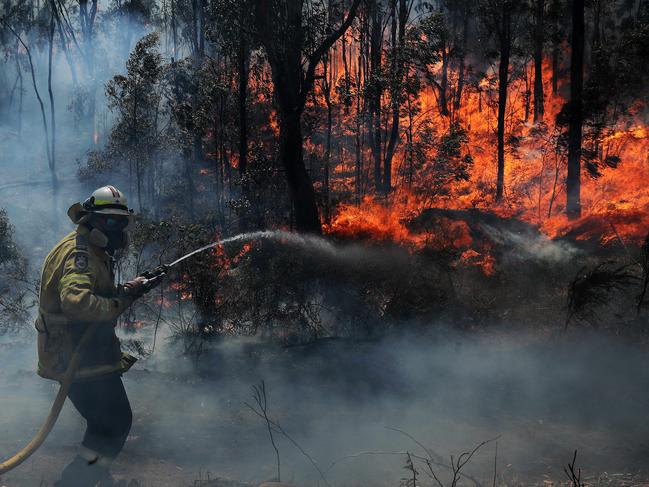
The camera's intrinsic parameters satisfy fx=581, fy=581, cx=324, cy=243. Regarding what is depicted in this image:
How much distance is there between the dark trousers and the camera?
3.59 m

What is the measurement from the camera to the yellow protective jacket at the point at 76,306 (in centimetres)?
333

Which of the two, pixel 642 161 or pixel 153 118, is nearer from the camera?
pixel 642 161

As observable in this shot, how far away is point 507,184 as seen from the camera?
19.4 metres

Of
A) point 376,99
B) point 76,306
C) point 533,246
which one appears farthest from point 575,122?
point 76,306

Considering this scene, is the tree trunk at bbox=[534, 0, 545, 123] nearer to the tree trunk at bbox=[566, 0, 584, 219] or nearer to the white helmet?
the tree trunk at bbox=[566, 0, 584, 219]

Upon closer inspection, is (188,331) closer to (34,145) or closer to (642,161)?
(642,161)

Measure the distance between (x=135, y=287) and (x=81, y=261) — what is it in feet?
1.28

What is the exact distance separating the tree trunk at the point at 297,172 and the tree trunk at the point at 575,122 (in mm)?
7030

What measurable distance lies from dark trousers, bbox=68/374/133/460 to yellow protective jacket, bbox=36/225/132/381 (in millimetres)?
93

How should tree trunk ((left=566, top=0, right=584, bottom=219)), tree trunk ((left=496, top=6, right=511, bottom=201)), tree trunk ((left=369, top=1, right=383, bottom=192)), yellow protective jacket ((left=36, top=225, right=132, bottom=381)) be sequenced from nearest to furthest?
yellow protective jacket ((left=36, top=225, right=132, bottom=381))
tree trunk ((left=566, top=0, right=584, bottom=219))
tree trunk ((left=496, top=6, right=511, bottom=201))
tree trunk ((left=369, top=1, right=383, bottom=192))

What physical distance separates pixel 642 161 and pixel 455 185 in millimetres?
5663

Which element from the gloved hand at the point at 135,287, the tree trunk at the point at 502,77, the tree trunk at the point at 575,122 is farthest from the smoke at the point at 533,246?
the gloved hand at the point at 135,287

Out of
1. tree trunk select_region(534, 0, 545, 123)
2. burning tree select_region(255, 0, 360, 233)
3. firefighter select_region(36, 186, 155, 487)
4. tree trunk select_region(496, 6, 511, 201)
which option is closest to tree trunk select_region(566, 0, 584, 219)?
tree trunk select_region(496, 6, 511, 201)

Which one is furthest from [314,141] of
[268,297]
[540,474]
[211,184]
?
[540,474]
